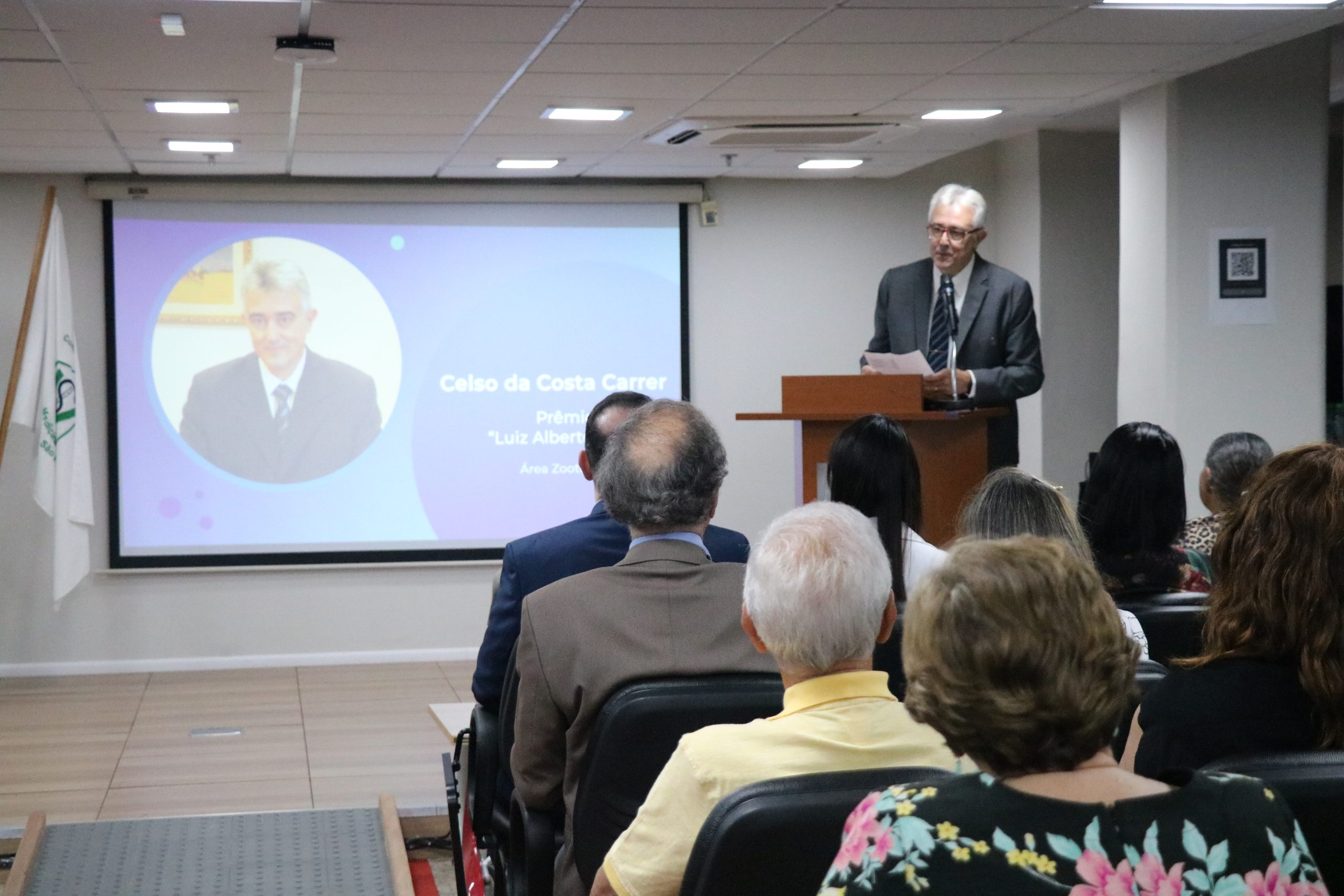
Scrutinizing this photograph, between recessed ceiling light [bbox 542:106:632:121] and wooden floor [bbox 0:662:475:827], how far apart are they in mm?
2667

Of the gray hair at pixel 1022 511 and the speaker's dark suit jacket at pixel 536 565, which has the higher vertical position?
the gray hair at pixel 1022 511

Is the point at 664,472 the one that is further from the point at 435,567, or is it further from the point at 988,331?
the point at 435,567

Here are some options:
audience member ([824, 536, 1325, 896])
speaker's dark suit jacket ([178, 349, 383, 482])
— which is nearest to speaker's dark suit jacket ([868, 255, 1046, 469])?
audience member ([824, 536, 1325, 896])

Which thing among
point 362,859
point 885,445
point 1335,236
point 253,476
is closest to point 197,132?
point 253,476

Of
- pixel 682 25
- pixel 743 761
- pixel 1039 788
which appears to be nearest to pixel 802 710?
pixel 743 761

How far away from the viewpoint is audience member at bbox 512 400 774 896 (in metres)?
Result: 2.05

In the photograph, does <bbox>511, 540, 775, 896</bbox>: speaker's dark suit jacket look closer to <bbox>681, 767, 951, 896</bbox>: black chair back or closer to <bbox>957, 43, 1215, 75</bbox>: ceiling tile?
<bbox>681, 767, 951, 896</bbox>: black chair back

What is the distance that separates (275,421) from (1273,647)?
6.22m

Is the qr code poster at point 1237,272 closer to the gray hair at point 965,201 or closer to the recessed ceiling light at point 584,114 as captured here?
the gray hair at point 965,201

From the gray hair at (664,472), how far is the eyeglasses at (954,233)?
2.12 m

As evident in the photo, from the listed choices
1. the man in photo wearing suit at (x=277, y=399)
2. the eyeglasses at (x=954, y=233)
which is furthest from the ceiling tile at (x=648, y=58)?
the man in photo wearing suit at (x=277, y=399)

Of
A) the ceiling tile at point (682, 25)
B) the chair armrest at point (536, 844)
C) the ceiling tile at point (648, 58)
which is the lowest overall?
the chair armrest at point (536, 844)

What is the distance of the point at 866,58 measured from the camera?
4598 mm

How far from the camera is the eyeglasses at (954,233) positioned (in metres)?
4.32
